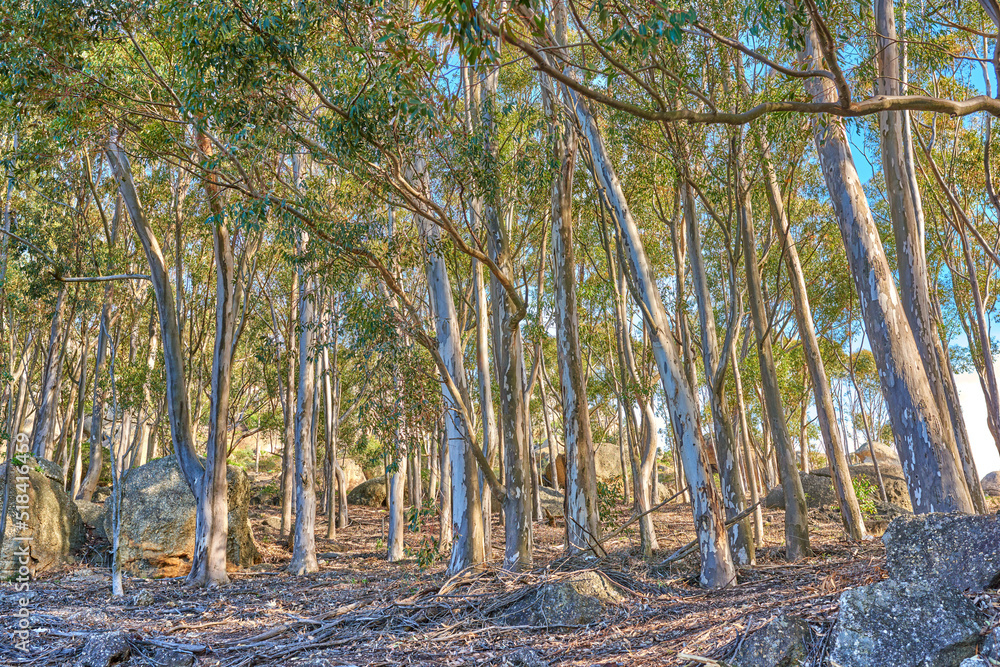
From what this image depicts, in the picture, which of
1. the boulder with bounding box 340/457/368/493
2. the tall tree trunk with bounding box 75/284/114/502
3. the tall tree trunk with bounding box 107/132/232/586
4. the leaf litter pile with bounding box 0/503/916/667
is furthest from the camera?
the boulder with bounding box 340/457/368/493

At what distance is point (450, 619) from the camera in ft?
17.5

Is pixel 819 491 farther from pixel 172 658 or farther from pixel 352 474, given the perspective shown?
pixel 352 474

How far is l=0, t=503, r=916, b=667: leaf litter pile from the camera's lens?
161 inches

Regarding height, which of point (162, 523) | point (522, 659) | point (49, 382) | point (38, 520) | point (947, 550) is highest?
point (49, 382)

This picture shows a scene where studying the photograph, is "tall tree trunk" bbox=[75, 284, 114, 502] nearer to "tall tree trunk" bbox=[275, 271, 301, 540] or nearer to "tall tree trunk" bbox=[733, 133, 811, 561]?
"tall tree trunk" bbox=[275, 271, 301, 540]

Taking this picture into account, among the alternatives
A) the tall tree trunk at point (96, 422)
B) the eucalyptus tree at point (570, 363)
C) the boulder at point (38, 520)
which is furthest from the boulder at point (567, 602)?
the tall tree trunk at point (96, 422)

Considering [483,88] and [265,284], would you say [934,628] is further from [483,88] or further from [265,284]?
[265,284]

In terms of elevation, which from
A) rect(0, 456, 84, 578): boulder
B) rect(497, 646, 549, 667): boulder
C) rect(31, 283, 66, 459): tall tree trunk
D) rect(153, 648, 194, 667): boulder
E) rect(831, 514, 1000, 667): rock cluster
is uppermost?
rect(31, 283, 66, 459): tall tree trunk

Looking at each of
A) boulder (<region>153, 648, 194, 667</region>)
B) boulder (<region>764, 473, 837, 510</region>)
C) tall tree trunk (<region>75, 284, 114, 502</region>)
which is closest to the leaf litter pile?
boulder (<region>153, 648, 194, 667</region>)

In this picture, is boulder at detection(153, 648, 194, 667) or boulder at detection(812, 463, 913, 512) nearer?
boulder at detection(153, 648, 194, 667)

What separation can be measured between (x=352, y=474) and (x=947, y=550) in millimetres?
24296

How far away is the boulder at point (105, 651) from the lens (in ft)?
15.4

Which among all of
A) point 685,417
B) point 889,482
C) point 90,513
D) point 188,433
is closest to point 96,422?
point 90,513

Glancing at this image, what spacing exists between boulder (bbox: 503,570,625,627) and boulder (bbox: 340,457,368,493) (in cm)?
2132
